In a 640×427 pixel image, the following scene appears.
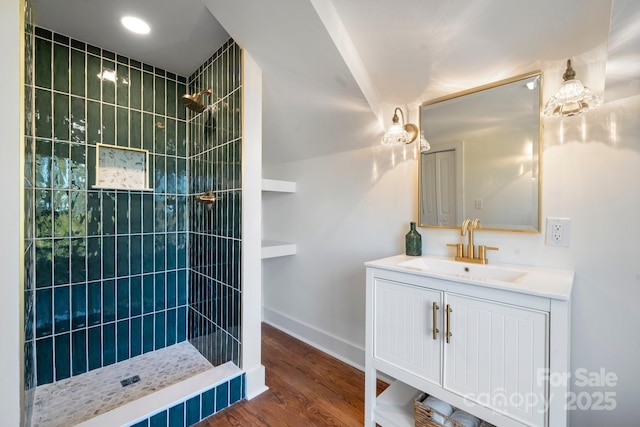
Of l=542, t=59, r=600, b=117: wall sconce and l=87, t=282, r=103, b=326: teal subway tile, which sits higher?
l=542, t=59, r=600, b=117: wall sconce

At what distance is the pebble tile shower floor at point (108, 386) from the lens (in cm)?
154

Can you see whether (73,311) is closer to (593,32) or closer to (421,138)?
(421,138)

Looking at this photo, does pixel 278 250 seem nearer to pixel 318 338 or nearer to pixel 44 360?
pixel 318 338

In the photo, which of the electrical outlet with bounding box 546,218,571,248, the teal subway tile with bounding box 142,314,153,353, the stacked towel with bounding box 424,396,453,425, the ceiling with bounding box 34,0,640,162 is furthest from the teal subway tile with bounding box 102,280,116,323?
the electrical outlet with bounding box 546,218,571,248

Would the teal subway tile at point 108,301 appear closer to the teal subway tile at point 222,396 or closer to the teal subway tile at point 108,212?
the teal subway tile at point 108,212

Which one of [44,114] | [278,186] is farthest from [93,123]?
[278,186]

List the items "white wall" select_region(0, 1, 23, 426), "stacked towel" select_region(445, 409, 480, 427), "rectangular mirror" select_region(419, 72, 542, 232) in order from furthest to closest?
"rectangular mirror" select_region(419, 72, 542, 232) < "stacked towel" select_region(445, 409, 480, 427) < "white wall" select_region(0, 1, 23, 426)

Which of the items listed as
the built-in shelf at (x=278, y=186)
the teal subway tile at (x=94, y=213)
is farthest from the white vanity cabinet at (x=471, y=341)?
the teal subway tile at (x=94, y=213)

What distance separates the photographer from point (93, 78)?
197cm

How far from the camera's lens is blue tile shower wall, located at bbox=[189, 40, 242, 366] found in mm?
1772

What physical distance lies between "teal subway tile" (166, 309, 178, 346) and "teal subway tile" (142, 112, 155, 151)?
1.41m

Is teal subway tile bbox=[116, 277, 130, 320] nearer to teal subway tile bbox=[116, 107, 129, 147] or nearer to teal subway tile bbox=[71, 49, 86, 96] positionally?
teal subway tile bbox=[116, 107, 129, 147]

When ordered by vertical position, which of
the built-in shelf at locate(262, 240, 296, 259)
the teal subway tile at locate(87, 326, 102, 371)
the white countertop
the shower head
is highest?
the shower head

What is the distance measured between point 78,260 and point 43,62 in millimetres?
1348
